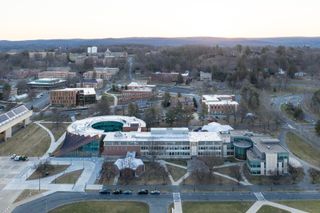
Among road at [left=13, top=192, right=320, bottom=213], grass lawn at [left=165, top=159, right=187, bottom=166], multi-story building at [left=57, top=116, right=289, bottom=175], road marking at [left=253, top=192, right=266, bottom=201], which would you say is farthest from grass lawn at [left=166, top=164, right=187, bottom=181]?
road marking at [left=253, top=192, right=266, bottom=201]

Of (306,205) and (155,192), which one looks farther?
(155,192)

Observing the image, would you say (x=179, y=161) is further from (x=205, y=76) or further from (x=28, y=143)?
(x=205, y=76)

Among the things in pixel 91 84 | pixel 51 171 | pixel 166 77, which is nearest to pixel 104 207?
pixel 51 171

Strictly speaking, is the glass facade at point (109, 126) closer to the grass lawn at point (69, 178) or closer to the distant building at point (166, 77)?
the grass lawn at point (69, 178)

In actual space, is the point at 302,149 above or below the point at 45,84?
below

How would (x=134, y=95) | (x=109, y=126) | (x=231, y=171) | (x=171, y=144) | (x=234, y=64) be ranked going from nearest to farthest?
(x=231, y=171), (x=171, y=144), (x=109, y=126), (x=134, y=95), (x=234, y=64)

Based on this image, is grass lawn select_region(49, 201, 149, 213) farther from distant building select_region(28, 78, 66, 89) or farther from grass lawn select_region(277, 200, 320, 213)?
distant building select_region(28, 78, 66, 89)

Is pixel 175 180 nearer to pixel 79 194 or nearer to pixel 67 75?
pixel 79 194
